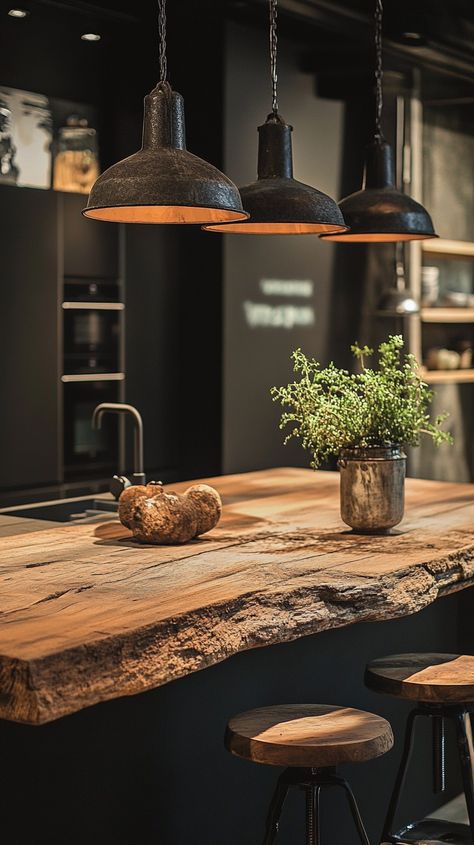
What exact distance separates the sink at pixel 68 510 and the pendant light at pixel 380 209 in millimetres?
1197

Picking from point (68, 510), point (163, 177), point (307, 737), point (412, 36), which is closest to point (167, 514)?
point (307, 737)

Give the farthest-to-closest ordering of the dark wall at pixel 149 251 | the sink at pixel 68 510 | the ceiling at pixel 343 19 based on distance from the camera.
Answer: the dark wall at pixel 149 251
the ceiling at pixel 343 19
the sink at pixel 68 510

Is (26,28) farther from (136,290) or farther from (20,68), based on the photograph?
(136,290)

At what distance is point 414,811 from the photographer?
12.1 ft

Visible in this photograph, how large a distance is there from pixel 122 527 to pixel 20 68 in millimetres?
3172

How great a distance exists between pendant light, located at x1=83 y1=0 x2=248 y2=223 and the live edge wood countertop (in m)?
0.78

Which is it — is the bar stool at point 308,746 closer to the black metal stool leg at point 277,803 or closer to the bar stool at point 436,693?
the black metal stool leg at point 277,803

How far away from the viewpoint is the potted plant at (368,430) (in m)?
2.98

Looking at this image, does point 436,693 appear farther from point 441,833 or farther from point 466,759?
point 441,833

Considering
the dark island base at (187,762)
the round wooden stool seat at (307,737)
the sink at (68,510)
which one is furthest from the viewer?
the sink at (68,510)

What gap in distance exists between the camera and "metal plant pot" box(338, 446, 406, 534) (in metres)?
2.97

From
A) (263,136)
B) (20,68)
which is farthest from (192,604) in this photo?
(20,68)

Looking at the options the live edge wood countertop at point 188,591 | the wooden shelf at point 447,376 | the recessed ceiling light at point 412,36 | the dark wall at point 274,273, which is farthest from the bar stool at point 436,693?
the wooden shelf at point 447,376

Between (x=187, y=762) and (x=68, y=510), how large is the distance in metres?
1.49
